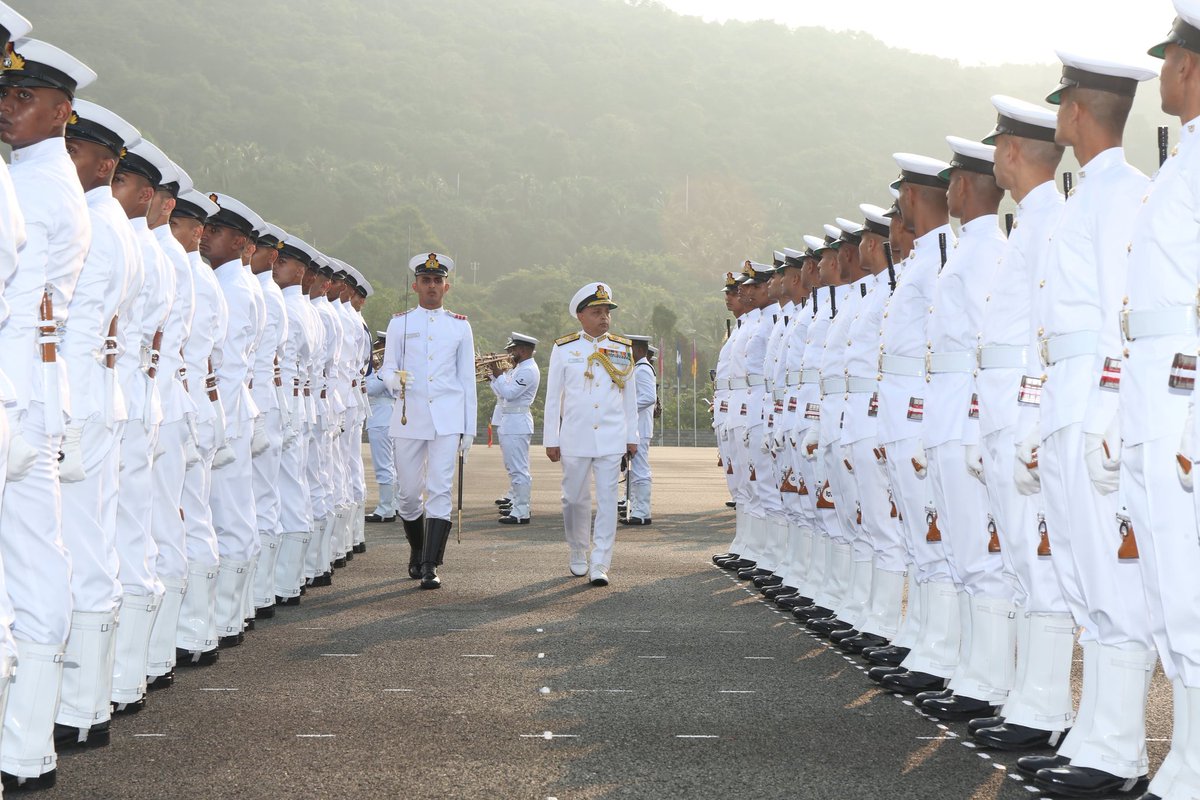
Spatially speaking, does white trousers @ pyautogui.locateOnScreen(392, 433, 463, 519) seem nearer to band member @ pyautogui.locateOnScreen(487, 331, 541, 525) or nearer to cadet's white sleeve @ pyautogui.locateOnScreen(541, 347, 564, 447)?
cadet's white sleeve @ pyautogui.locateOnScreen(541, 347, 564, 447)

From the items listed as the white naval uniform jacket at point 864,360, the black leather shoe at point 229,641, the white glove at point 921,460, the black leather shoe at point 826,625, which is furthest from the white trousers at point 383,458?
the white glove at point 921,460

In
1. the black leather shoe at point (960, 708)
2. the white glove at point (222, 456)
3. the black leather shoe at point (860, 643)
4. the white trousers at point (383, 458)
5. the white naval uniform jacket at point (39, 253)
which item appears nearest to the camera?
the white naval uniform jacket at point (39, 253)

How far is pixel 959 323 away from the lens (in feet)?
21.9

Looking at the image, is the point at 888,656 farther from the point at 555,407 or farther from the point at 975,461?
the point at 555,407

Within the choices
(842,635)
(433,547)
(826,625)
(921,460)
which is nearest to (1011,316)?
(921,460)

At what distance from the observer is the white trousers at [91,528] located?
5.23 m

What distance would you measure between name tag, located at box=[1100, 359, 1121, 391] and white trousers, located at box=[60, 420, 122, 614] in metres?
3.50

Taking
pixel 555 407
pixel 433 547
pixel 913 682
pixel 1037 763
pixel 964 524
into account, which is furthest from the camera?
pixel 555 407

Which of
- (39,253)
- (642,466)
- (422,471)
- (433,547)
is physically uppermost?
(39,253)

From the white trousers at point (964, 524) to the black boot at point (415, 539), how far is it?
17.0 feet

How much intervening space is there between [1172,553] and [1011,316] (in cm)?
189

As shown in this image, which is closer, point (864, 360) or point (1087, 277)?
point (1087, 277)

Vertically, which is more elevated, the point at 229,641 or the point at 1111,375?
the point at 1111,375

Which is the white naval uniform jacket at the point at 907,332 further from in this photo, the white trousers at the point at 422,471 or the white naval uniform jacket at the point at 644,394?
the white naval uniform jacket at the point at 644,394
